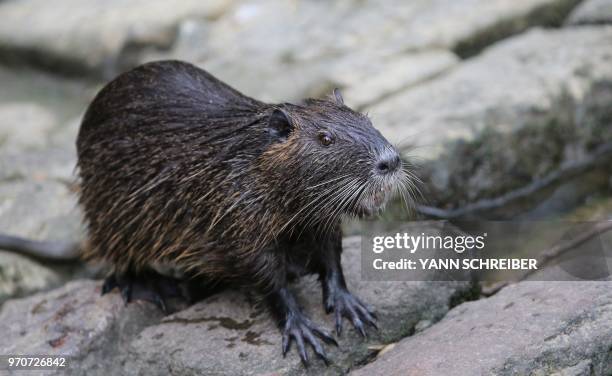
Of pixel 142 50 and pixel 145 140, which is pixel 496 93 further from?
pixel 142 50

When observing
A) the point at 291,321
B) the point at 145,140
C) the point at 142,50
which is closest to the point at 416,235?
the point at 291,321

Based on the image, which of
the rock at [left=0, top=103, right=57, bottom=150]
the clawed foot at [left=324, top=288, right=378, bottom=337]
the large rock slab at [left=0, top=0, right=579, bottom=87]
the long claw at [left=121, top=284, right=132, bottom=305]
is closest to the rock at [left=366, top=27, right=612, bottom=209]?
the large rock slab at [left=0, top=0, right=579, bottom=87]

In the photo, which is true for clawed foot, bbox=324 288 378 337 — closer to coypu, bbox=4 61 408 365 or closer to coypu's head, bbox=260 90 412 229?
coypu, bbox=4 61 408 365

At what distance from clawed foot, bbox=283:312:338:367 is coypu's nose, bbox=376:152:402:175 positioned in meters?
0.86

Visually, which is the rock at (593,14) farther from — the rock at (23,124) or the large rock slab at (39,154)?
the rock at (23,124)

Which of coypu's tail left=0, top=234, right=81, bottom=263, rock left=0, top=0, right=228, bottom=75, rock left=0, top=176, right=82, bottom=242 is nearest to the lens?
coypu's tail left=0, top=234, right=81, bottom=263

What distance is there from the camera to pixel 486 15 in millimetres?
7238

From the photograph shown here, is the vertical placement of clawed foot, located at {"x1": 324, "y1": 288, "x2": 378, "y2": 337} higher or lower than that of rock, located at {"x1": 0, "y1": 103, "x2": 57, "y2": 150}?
lower


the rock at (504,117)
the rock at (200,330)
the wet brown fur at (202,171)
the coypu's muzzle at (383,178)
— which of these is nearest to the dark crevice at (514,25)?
the rock at (504,117)

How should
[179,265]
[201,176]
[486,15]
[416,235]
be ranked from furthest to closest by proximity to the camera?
[486,15] → [416,235] → [179,265] → [201,176]

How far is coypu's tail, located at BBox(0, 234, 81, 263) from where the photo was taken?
17.3ft

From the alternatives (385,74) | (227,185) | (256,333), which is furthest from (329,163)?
(385,74)

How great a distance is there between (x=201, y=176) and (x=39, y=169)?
8.23ft

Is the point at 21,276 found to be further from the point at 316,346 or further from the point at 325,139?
the point at 325,139
